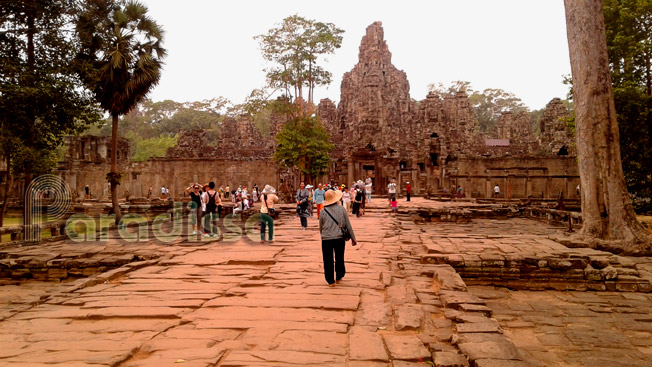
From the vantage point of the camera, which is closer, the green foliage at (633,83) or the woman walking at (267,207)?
the woman walking at (267,207)

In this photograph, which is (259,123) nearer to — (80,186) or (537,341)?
(80,186)

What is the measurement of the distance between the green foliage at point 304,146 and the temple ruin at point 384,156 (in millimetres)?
1924

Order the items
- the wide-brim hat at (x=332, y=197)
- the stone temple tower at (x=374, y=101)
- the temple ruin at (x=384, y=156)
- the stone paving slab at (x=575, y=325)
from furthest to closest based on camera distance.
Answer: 1. the stone temple tower at (x=374, y=101)
2. the temple ruin at (x=384, y=156)
3. the wide-brim hat at (x=332, y=197)
4. the stone paving slab at (x=575, y=325)

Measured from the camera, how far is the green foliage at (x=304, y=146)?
2600 cm

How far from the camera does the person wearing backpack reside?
1169cm

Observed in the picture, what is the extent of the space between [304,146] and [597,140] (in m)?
17.3

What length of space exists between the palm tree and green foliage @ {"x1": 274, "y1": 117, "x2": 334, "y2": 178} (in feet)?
32.9

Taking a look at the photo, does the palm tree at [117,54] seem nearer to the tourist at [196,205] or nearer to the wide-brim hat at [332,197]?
the tourist at [196,205]

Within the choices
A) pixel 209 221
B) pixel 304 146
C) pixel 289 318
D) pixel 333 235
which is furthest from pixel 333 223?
pixel 304 146

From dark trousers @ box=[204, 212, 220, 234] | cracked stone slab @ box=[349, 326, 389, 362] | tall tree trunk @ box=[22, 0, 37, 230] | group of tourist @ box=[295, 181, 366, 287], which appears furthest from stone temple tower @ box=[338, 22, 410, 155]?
cracked stone slab @ box=[349, 326, 389, 362]

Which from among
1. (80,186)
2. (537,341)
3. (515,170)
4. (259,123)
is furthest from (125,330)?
(259,123)

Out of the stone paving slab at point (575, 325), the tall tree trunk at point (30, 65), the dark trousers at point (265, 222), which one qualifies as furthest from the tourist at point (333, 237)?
the tall tree trunk at point (30, 65)

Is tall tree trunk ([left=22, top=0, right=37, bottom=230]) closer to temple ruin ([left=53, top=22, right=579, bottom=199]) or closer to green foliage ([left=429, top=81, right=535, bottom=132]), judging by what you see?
temple ruin ([left=53, top=22, right=579, bottom=199])

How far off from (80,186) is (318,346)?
36.1m
